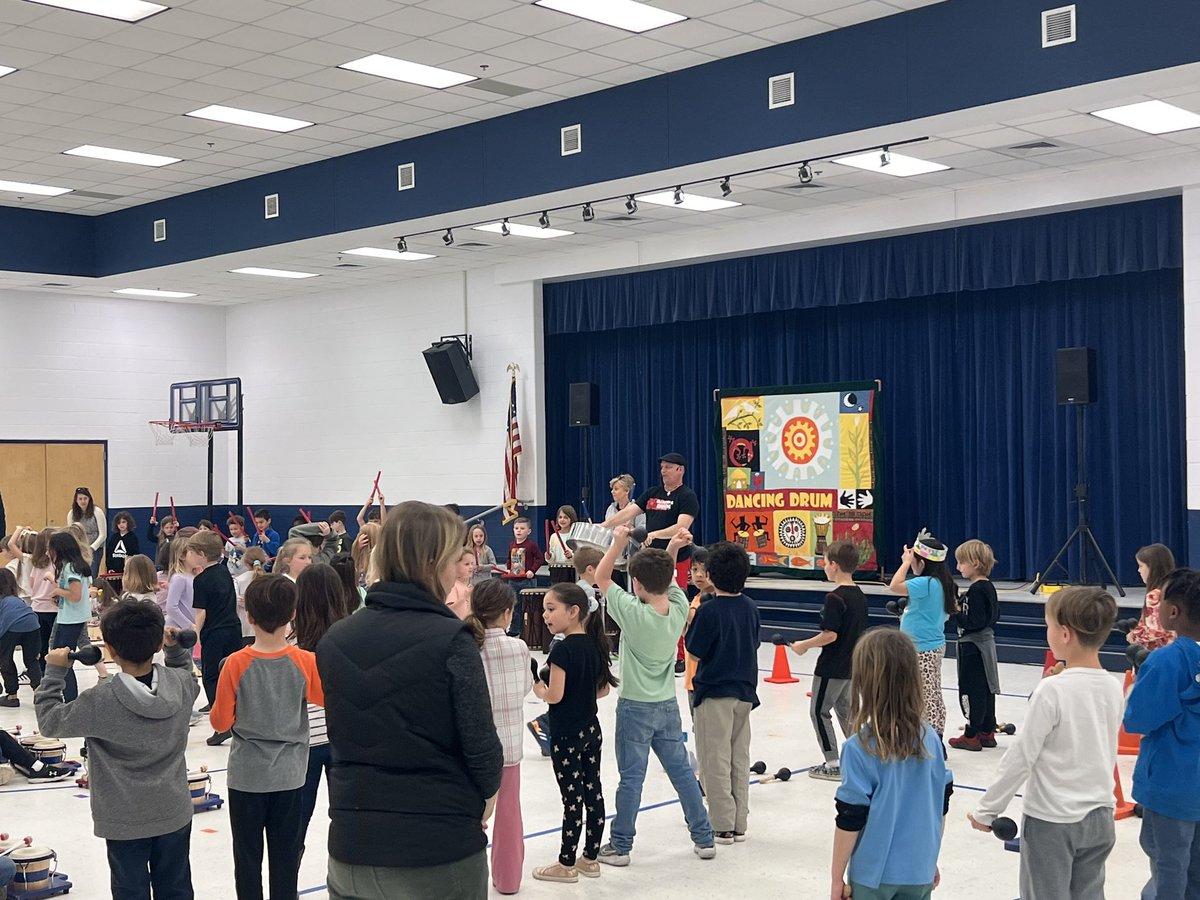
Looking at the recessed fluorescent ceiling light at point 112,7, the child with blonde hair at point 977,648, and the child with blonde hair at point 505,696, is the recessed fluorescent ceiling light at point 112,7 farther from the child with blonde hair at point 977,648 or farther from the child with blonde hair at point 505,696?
the child with blonde hair at point 977,648

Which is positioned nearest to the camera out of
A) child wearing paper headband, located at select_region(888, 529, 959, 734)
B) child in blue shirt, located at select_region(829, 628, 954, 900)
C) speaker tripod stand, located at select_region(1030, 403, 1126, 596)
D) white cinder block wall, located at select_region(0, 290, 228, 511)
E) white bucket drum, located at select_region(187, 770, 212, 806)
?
child in blue shirt, located at select_region(829, 628, 954, 900)

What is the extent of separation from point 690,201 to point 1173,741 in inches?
336

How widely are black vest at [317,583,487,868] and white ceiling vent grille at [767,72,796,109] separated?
697 centimetres

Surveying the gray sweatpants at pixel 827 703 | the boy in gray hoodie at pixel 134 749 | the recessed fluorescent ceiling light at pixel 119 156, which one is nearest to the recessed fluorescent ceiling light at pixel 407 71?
the recessed fluorescent ceiling light at pixel 119 156

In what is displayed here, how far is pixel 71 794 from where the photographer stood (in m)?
6.72

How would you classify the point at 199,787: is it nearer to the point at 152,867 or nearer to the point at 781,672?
the point at 152,867

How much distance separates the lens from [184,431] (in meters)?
17.1

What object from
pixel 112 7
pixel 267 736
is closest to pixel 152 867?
pixel 267 736

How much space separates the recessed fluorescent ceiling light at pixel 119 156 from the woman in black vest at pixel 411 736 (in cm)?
1011

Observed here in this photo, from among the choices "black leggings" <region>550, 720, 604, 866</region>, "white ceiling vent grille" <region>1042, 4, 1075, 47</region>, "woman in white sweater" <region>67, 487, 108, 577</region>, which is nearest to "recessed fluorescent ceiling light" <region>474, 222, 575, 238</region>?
"woman in white sweater" <region>67, 487, 108, 577</region>

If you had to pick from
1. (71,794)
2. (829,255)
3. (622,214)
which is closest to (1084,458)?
(829,255)

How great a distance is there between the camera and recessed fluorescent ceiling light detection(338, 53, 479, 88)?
9.02 m

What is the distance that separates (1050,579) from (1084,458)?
134 centimetres

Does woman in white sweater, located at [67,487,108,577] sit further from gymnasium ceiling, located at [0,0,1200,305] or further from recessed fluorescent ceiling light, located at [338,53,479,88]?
recessed fluorescent ceiling light, located at [338,53,479,88]
